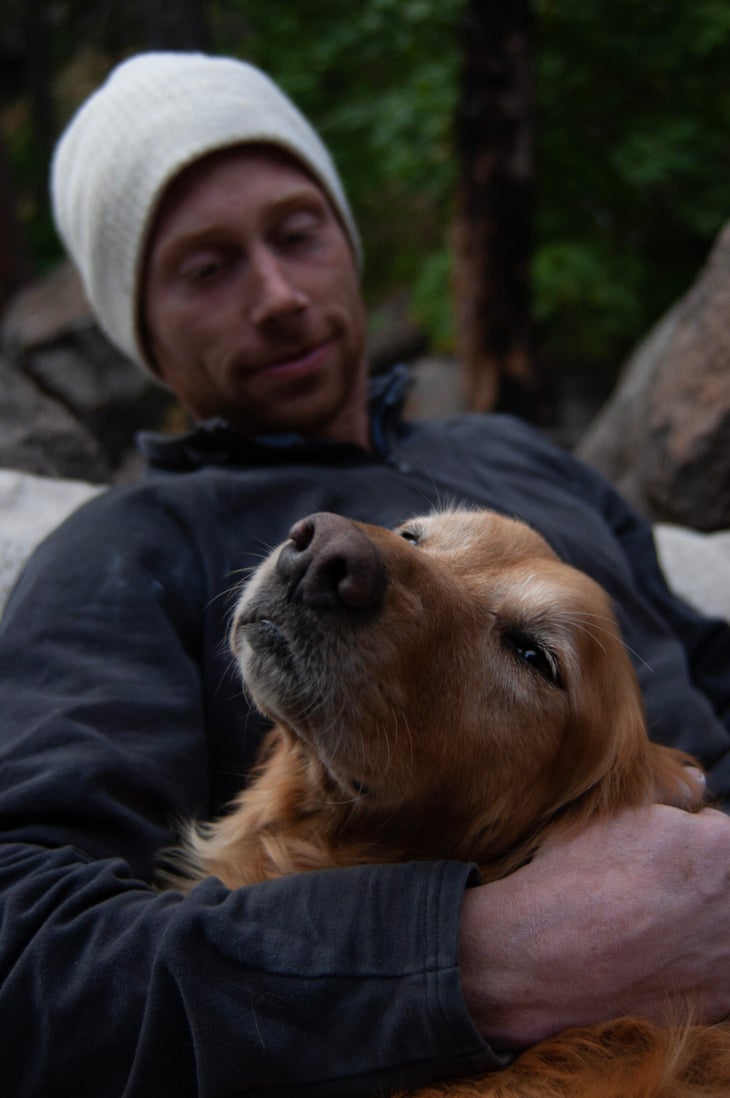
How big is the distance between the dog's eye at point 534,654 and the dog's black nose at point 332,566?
14.2 inches

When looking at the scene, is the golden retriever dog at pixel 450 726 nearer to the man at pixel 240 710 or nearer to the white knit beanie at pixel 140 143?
the man at pixel 240 710

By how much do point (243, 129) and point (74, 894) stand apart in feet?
7.03

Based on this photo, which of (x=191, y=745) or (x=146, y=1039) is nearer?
(x=146, y=1039)

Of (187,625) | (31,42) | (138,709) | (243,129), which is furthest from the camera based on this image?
(31,42)

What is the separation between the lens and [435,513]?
2.36 meters

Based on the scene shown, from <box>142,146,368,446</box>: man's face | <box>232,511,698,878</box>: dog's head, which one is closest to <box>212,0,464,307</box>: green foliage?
<box>142,146,368,446</box>: man's face

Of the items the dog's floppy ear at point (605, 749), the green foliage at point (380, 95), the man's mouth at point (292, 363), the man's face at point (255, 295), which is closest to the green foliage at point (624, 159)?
the green foliage at point (380, 95)

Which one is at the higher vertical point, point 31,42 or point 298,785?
point 298,785

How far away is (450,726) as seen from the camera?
1.76m

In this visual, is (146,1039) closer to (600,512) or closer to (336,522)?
(336,522)

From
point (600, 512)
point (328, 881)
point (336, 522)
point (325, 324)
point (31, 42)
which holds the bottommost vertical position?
point (31, 42)

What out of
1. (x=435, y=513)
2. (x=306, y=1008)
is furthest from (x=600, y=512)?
(x=306, y=1008)

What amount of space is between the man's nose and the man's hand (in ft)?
5.37

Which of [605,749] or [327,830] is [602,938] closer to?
[605,749]
